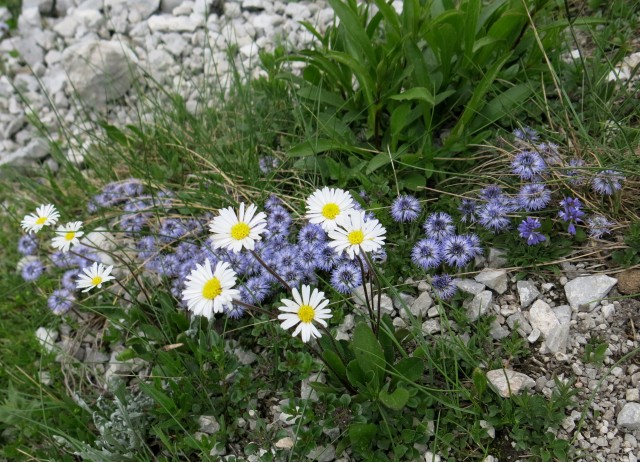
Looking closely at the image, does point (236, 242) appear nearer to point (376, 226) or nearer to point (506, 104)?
point (376, 226)

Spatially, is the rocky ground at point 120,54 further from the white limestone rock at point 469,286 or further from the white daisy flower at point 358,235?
the white daisy flower at point 358,235

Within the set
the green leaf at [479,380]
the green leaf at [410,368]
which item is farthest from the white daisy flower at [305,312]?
the green leaf at [479,380]

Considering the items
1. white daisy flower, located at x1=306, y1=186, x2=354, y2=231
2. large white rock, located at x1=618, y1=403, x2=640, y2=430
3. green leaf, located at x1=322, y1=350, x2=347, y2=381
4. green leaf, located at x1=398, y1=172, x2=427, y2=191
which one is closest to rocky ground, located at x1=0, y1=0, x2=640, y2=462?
large white rock, located at x1=618, y1=403, x2=640, y2=430

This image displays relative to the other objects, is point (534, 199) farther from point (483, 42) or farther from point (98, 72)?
point (98, 72)

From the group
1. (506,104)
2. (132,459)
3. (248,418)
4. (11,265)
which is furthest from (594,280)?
(11,265)

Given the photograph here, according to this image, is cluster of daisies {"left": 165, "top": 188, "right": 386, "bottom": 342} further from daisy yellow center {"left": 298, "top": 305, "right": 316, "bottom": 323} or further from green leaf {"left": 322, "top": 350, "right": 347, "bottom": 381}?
green leaf {"left": 322, "top": 350, "right": 347, "bottom": 381}

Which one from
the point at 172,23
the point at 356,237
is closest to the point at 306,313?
the point at 356,237
